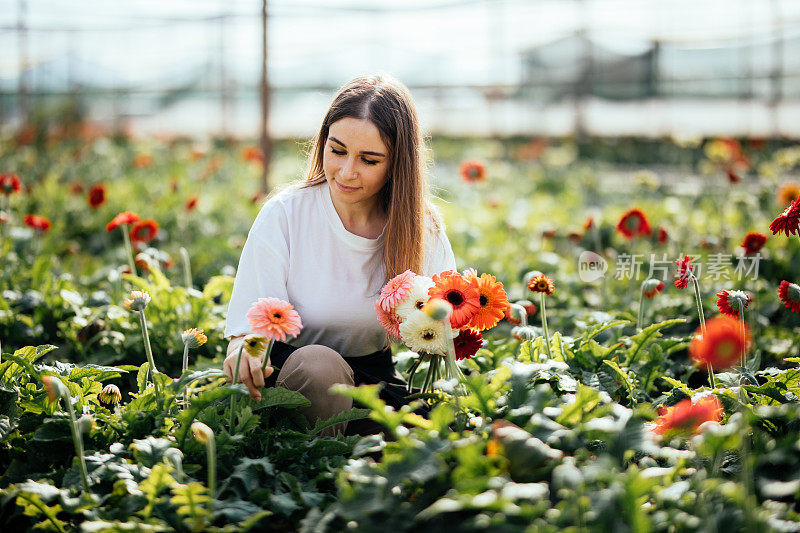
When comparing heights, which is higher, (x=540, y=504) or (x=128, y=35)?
(x=128, y=35)

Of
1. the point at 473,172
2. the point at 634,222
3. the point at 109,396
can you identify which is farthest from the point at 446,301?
the point at 473,172

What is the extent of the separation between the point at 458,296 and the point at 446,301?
0.06 metres

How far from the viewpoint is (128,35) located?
38.4ft

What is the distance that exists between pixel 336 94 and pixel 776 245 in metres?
2.90

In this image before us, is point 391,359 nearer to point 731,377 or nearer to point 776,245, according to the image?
point 731,377

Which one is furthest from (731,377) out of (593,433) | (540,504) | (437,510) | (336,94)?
(336,94)

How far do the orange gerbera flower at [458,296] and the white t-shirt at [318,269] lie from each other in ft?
1.53

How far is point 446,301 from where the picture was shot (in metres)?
1.97

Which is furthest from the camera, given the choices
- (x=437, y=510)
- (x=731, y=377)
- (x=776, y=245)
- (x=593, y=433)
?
(x=776, y=245)

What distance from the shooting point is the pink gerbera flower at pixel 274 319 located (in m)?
1.83

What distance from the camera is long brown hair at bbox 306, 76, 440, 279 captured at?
7.66 feet

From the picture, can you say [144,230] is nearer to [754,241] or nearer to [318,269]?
[318,269]

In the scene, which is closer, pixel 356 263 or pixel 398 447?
A: pixel 398 447

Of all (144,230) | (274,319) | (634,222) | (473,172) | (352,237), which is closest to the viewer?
(274,319)
